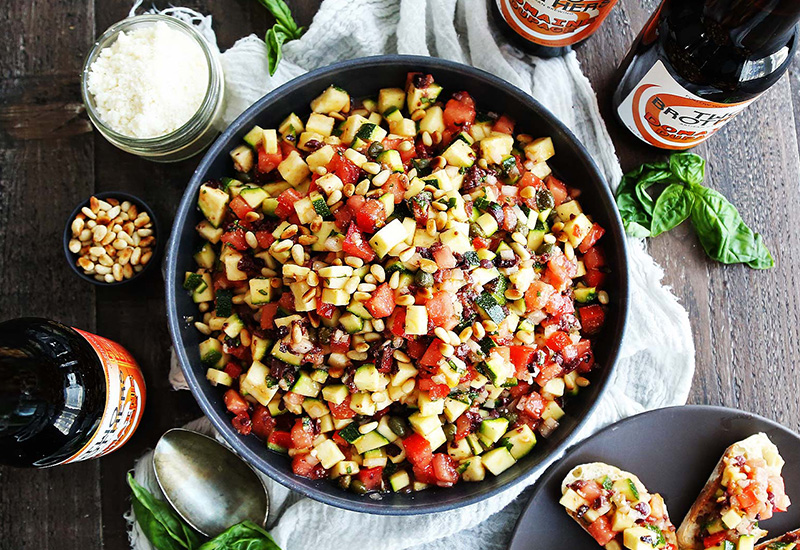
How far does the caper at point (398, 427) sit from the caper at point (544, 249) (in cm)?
78

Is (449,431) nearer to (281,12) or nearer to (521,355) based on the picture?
(521,355)

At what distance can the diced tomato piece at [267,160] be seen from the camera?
2.53 meters

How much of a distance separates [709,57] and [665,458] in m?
1.59

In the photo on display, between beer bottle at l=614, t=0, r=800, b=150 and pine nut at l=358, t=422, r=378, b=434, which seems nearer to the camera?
beer bottle at l=614, t=0, r=800, b=150

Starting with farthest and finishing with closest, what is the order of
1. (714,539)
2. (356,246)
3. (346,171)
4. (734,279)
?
(734,279) → (714,539) → (346,171) → (356,246)

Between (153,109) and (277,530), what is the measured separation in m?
1.75

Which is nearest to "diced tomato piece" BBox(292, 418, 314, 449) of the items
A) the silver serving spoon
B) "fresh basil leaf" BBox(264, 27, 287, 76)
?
the silver serving spoon

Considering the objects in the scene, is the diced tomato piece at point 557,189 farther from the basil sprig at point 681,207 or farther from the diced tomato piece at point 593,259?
the basil sprig at point 681,207

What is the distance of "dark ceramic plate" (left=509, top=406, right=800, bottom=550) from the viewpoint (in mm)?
2816

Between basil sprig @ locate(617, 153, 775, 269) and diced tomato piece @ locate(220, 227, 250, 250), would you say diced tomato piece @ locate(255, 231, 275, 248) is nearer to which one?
diced tomato piece @ locate(220, 227, 250, 250)

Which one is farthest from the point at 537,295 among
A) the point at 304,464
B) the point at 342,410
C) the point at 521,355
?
the point at 304,464

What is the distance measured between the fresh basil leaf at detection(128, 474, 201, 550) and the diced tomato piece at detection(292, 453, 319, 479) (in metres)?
0.65

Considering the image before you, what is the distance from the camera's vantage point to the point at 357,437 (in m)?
2.38

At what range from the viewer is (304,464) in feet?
7.98
